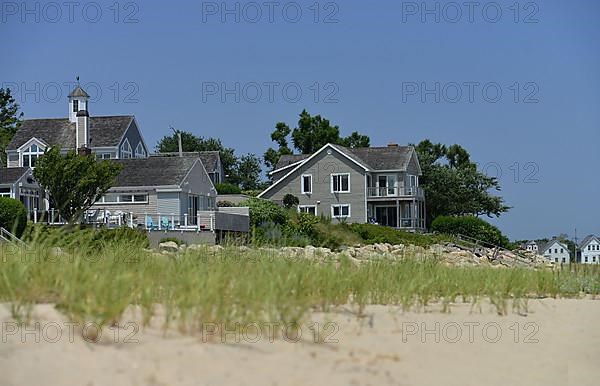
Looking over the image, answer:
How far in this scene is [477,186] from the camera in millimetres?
66375

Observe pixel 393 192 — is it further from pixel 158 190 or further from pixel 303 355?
pixel 303 355

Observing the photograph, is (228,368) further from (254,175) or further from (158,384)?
(254,175)

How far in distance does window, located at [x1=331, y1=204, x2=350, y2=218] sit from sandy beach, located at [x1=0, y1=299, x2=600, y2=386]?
51.7 metres

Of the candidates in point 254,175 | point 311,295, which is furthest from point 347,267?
point 254,175

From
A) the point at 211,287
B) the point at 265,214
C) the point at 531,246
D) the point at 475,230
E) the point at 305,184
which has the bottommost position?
the point at 211,287

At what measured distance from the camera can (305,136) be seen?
2908 inches

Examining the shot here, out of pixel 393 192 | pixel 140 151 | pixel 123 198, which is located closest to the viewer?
pixel 123 198

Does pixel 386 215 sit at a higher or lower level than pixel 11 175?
lower

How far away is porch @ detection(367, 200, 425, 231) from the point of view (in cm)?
5969

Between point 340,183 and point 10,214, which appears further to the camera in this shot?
point 340,183

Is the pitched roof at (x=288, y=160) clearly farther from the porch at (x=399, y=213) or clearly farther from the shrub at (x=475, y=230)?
the shrub at (x=475, y=230)

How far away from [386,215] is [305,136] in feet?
49.6

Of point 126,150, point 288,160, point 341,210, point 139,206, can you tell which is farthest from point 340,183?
point 139,206

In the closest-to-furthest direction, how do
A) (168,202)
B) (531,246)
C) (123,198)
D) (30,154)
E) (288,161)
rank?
(168,202)
(123,198)
(30,154)
(531,246)
(288,161)
